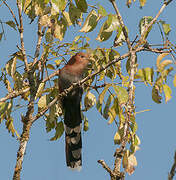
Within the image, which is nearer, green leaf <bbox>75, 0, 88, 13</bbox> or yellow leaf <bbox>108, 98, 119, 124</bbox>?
green leaf <bbox>75, 0, 88, 13</bbox>

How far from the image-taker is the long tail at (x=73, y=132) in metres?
4.24

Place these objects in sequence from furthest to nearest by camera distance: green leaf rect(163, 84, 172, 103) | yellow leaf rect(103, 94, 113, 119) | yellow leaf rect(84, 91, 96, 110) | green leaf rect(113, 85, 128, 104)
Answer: yellow leaf rect(84, 91, 96, 110)
yellow leaf rect(103, 94, 113, 119)
green leaf rect(113, 85, 128, 104)
green leaf rect(163, 84, 172, 103)

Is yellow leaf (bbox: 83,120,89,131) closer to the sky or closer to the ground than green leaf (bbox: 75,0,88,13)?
closer to the ground

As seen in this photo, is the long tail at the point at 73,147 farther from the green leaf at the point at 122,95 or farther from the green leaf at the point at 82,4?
the green leaf at the point at 82,4

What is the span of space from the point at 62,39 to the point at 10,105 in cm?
74

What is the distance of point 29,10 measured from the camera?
328 cm

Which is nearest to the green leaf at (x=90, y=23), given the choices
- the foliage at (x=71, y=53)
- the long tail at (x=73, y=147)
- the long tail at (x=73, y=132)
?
the foliage at (x=71, y=53)

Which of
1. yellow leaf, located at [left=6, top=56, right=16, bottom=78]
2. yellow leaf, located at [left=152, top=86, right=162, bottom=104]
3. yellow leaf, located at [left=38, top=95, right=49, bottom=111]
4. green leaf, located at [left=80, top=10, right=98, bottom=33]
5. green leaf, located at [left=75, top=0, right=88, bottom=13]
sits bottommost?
yellow leaf, located at [left=152, top=86, right=162, bottom=104]

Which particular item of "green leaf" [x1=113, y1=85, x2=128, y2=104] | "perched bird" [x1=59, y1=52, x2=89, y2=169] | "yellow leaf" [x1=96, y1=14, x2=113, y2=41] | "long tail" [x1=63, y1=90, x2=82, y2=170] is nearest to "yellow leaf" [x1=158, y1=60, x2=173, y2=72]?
"green leaf" [x1=113, y1=85, x2=128, y2=104]

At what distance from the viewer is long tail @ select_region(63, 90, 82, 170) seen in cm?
424

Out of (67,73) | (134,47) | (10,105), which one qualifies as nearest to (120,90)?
(134,47)

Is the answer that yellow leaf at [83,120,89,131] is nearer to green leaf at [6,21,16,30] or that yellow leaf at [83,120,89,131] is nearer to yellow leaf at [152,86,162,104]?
green leaf at [6,21,16,30]

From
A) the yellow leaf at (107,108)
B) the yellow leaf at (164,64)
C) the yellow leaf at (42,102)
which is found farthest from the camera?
the yellow leaf at (42,102)

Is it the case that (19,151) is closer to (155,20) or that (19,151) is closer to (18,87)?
(18,87)
